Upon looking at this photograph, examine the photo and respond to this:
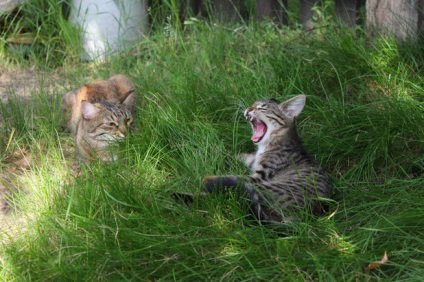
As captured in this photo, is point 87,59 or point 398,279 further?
point 87,59

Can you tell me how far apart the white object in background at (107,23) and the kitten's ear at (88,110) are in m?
1.74

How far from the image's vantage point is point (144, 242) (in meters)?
3.72

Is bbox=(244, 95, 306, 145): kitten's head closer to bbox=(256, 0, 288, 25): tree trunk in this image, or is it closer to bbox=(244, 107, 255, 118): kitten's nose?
bbox=(244, 107, 255, 118): kitten's nose

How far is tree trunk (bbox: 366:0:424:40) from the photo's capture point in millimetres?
5816

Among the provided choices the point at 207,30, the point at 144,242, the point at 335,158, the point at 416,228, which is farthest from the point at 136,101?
the point at 416,228

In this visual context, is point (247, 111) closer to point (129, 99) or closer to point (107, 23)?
point (129, 99)

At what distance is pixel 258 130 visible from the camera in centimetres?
499

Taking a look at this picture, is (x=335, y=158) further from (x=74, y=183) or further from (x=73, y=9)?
(x=73, y=9)

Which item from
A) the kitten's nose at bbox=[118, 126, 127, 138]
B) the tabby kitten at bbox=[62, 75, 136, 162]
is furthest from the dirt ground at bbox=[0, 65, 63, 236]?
the kitten's nose at bbox=[118, 126, 127, 138]

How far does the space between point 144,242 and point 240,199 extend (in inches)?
30.3

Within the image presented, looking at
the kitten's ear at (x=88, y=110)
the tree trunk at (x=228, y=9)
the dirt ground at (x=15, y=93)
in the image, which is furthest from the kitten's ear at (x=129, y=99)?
the tree trunk at (x=228, y=9)

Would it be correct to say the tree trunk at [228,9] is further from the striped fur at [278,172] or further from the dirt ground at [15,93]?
the striped fur at [278,172]

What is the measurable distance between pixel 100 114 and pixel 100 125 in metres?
0.10

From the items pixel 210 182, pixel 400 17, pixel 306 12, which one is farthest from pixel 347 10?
pixel 210 182
